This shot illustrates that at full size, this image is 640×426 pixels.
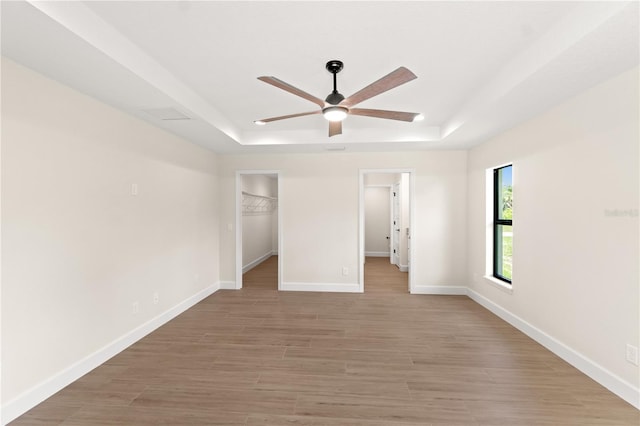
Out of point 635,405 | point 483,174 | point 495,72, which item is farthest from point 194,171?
point 635,405

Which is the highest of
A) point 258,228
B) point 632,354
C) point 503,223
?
point 503,223

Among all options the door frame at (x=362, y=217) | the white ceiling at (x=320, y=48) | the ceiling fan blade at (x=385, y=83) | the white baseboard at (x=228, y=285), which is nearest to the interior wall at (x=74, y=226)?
the white ceiling at (x=320, y=48)

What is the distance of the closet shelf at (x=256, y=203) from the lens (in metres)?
6.30

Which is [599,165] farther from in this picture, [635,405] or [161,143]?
[161,143]

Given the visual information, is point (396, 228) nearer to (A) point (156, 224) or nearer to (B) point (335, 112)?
(B) point (335, 112)

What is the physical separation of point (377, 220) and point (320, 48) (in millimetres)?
6775

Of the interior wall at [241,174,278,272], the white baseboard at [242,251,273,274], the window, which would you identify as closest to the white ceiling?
the window

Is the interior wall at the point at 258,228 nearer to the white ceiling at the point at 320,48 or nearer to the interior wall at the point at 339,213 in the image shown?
the interior wall at the point at 339,213

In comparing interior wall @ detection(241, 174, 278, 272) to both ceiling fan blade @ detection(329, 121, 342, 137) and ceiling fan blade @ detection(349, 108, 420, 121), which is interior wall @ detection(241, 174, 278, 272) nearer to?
ceiling fan blade @ detection(329, 121, 342, 137)

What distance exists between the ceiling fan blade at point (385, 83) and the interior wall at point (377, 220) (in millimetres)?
6402

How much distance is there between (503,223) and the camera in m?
3.64

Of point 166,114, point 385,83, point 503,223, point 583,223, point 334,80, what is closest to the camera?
point 385,83

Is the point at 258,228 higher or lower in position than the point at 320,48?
lower

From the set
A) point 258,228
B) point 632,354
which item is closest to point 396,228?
point 258,228
